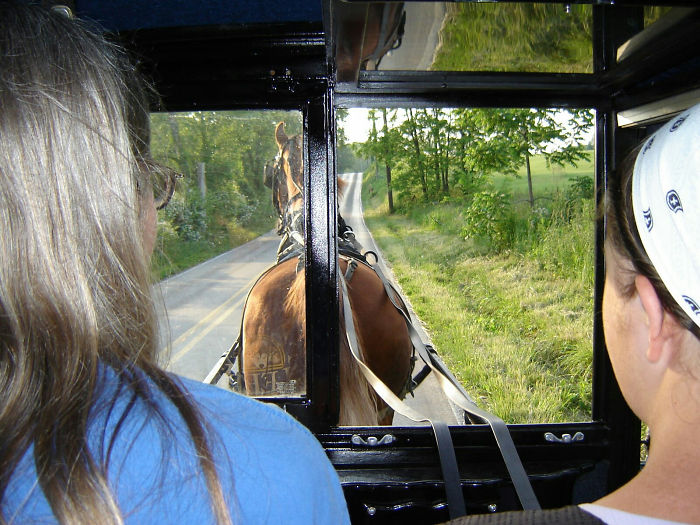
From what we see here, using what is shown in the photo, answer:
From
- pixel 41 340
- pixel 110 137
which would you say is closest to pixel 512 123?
pixel 110 137

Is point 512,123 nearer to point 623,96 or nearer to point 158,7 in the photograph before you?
point 623,96

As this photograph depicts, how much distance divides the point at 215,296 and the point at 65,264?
1.44 m

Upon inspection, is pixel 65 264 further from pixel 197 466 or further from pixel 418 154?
Result: pixel 418 154

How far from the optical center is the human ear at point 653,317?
655mm

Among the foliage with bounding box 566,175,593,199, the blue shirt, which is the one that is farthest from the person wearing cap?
the foliage with bounding box 566,175,593,199

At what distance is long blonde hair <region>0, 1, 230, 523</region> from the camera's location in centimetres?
54

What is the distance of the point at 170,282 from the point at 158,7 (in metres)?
0.95

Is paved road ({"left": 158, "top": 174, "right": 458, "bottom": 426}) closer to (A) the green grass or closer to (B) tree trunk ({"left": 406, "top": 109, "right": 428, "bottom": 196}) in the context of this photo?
(B) tree trunk ({"left": 406, "top": 109, "right": 428, "bottom": 196})

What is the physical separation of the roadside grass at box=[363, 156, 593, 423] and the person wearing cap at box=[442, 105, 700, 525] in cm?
124

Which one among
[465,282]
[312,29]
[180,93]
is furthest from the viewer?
[465,282]

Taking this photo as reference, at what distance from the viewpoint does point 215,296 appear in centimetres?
203

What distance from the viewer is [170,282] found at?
191 centimetres

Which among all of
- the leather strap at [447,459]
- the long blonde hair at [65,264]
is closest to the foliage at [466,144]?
the leather strap at [447,459]

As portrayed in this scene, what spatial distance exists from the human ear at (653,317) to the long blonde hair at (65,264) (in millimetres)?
579
